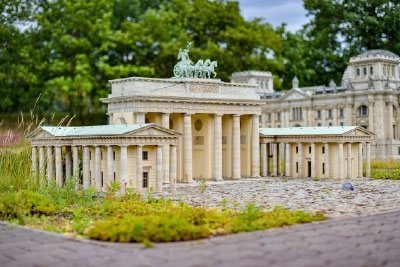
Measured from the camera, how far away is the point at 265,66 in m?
82.6

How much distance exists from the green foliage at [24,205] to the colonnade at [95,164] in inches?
288

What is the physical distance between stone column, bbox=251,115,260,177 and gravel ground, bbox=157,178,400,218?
12.3ft

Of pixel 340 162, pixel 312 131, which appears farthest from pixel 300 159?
pixel 340 162

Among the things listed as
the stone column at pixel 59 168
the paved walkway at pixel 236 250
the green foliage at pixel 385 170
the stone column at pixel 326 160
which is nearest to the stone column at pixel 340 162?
the stone column at pixel 326 160

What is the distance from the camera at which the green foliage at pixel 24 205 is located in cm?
2511

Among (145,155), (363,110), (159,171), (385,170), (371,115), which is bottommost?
(385,170)

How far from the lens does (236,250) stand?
17.4 metres

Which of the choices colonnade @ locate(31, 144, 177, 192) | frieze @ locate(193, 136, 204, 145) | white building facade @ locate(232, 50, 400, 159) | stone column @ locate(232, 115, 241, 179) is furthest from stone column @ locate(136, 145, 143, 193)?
white building facade @ locate(232, 50, 400, 159)

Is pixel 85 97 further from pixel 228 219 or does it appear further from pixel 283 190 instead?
pixel 228 219

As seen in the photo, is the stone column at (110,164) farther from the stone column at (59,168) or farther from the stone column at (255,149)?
the stone column at (255,149)

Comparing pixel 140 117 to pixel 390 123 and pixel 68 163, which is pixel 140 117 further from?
pixel 390 123

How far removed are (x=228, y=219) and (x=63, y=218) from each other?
6.37 metres

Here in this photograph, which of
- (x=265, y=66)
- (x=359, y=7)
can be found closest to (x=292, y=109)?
(x=265, y=66)

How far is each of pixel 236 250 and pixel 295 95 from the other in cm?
7128
